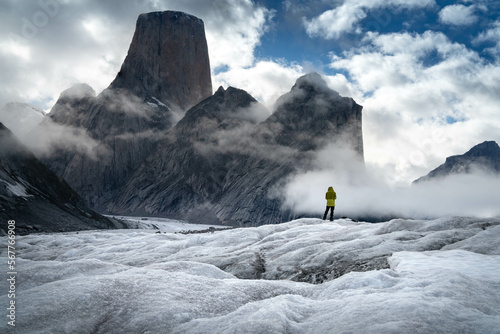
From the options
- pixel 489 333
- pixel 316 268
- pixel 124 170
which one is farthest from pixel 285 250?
pixel 124 170

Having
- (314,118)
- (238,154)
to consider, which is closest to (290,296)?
(314,118)

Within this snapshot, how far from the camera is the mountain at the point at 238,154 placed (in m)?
146

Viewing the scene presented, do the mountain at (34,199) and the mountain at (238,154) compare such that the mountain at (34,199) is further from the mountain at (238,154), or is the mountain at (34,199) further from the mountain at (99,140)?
the mountain at (99,140)

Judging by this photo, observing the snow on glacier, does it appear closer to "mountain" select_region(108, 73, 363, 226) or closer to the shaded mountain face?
"mountain" select_region(108, 73, 363, 226)

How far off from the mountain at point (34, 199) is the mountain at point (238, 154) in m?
73.8

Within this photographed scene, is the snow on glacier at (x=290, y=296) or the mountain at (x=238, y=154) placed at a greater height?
the mountain at (x=238, y=154)

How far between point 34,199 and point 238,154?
11488cm

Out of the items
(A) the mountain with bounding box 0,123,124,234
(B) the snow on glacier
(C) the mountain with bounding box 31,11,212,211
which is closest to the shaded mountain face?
(C) the mountain with bounding box 31,11,212,211

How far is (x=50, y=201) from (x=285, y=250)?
60.3 m

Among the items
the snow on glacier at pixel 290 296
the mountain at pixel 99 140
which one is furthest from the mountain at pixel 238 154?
the snow on glacier at pixel 290 296

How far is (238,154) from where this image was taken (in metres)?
170

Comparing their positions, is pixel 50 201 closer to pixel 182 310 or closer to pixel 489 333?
pixel 182 310

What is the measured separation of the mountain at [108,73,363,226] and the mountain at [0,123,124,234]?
73776 mm

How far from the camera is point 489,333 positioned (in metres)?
5.37
